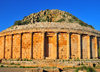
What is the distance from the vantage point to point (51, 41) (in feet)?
85.4

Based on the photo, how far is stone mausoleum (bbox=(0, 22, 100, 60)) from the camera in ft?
83.1

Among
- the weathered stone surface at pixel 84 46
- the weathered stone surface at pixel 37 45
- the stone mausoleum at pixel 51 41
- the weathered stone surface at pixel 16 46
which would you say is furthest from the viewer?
the weathered stone surface at pixel 16 46

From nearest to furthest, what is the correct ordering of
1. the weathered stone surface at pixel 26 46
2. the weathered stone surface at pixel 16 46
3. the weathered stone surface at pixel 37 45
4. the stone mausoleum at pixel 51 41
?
the stone mausoleum at pixel 51 41, the weathered stone surface at pixel 37 45, the weathered stone surface at pixel 26 46, the weathered stone surface at pixel 16 46

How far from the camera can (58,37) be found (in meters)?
25.5

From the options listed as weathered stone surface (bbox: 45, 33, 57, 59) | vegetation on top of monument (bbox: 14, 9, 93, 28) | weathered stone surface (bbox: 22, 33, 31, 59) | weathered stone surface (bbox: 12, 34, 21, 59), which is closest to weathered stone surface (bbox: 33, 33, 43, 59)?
weathered stone surface (bbox: 22, 33, 31, 59)

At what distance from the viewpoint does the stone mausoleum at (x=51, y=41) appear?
25.3 m

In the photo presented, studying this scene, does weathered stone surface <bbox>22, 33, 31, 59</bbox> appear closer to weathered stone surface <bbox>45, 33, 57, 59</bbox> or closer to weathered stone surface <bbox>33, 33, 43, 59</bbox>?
weathered stone surface <bbox>33, 33, 43, 59</bbox>

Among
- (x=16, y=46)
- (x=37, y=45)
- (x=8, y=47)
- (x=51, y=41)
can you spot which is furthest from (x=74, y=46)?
(x=8, y=47)

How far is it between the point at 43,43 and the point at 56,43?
2183 millimetres

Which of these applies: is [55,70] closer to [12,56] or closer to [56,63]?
[56,63]

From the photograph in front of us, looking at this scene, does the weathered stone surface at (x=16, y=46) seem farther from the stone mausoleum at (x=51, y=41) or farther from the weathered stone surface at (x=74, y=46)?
the weathered stone surface at (x=74, y=46)

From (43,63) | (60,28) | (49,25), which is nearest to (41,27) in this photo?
(49,25)

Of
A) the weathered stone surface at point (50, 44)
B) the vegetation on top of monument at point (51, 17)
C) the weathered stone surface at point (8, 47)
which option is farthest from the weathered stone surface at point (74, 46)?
the weathered stone surface at point (8, 47)

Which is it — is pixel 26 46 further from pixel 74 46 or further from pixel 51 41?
pixel 74 46
